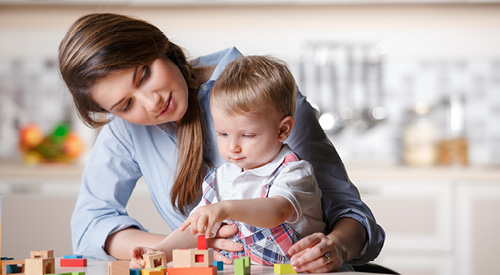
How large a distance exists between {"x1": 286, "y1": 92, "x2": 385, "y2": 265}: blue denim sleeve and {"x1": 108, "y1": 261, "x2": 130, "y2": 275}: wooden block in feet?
1.67

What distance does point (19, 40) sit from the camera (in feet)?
12.4

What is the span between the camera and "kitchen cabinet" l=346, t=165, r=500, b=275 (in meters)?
3.13

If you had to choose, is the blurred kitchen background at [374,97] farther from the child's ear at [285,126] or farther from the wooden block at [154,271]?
the wooden block at [154,271]

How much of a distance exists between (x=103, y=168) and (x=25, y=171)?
190cm

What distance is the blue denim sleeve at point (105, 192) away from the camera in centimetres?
148

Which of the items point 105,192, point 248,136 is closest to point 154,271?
point 248,136

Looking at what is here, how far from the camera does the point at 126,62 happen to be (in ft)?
4.27

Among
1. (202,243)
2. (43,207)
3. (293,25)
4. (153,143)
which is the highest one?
(293,25)

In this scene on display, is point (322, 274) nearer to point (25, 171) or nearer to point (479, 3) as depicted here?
point (25, 171)

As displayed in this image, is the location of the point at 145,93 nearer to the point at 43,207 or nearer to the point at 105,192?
the point at 105,192

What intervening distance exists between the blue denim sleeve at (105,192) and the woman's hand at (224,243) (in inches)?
13.7

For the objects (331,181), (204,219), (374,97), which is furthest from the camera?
(374,97)

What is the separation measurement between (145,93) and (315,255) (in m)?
0.52

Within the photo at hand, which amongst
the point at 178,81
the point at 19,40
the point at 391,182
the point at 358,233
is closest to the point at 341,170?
the point at 358,233
